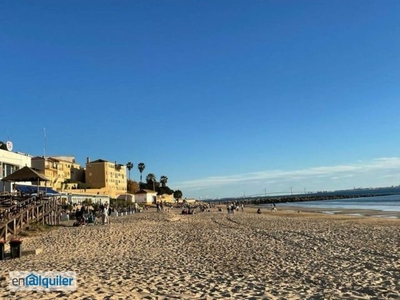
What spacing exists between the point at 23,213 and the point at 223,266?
1262cm

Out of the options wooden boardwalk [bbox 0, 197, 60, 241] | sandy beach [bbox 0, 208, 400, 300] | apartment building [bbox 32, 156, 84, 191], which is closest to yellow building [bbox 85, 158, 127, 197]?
apartment building [bbox 32, 156, 84, 191]

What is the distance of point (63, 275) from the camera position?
9.86 m

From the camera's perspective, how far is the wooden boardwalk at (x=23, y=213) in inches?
704

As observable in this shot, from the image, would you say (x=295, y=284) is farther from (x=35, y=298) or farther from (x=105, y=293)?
(x=35, y=298)

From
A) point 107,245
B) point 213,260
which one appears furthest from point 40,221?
point 213,260

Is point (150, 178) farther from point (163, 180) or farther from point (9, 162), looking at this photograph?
point (9, 162)

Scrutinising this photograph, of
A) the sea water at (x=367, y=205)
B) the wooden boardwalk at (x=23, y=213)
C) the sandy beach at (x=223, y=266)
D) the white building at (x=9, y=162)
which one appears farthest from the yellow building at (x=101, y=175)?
the sandy beach at (x=223, y=266)

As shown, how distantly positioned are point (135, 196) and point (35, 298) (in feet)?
252

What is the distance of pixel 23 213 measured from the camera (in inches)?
784

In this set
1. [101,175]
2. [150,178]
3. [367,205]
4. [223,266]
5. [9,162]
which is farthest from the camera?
[150,178]

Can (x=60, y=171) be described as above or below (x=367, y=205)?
above

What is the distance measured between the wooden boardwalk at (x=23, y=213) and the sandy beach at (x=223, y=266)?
112 centimetres

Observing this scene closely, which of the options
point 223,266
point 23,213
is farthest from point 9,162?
point 223,266

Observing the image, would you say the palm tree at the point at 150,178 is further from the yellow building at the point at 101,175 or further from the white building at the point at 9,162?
the white building at the point at 9,162
